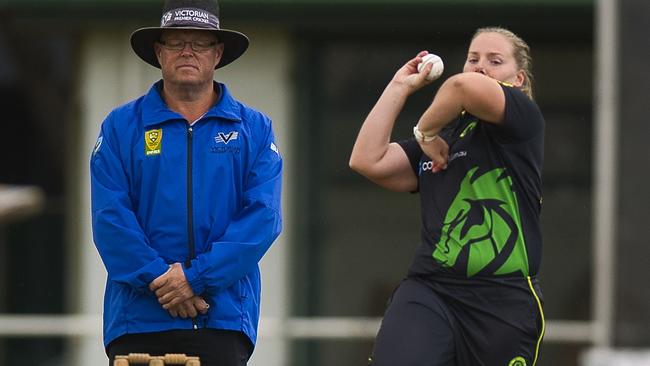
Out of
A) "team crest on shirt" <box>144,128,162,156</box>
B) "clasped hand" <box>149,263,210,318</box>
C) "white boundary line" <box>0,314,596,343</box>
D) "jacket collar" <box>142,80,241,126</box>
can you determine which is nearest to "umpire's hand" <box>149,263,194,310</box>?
"clasped hand" <box>149,263,210,318</box>

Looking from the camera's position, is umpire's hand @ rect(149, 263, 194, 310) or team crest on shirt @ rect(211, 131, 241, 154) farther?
team crest on shirt @ rect(211, 131, 241, 154)

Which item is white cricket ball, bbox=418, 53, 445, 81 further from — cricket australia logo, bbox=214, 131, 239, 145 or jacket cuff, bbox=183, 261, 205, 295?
jacket cuff, bbox=183, 261, 205, 295

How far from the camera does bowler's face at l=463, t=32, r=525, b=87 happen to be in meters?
5.66

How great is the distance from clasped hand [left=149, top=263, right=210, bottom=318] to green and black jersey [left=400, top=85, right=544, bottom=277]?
2.62 ft

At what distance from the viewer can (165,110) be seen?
18.5 feet

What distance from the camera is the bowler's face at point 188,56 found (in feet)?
18.4

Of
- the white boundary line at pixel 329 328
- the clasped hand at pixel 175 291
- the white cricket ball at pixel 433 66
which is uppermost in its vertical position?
the white cricket ball at pixel 433 66

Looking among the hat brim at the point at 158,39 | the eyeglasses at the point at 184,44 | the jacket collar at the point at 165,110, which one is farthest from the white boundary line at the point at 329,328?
the eyeglasses at the point at 184,44

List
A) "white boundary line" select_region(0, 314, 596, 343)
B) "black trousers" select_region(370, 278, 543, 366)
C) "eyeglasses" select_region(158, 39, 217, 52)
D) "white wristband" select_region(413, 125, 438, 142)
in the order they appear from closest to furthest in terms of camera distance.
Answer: "black trousers" select_region(370, 278, 543, 366) < "white wristband" select_region(413, 125, 438, 142) < "eyeglasses" select_region(158, 39, 217, 52) < "white boundary line" select_region(0, 314, 596, 343)

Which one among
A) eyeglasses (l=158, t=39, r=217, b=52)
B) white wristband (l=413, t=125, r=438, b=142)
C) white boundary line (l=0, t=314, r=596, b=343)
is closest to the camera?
white wristband (l=413, t=125, r=438, b=142)

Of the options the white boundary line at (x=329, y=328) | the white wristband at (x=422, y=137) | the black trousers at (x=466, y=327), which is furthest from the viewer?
the white boundary line at (x=329, y=328)

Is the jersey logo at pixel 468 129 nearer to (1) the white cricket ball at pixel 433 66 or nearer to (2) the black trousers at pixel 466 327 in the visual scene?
(1) the white cricket ball at pixel 433 66

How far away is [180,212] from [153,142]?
27 cm

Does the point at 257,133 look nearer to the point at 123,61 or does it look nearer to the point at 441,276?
the point at 441,276
